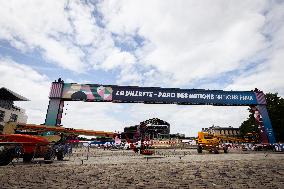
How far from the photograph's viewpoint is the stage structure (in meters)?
28.8

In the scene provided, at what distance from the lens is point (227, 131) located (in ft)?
456

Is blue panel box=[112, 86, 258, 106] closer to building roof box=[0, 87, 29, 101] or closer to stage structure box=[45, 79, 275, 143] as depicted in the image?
stage structure box=[45, 79, 275, 143]

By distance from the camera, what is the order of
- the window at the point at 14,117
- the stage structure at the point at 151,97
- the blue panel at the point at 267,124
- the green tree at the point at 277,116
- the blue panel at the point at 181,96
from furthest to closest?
1. the window at the point at 14,117
2. the green tree at the point at 277,116
3. the blue panel at the point at 267,124
4. the blue panel at the point at 181,96
5. the stage structure at the point at 151,97

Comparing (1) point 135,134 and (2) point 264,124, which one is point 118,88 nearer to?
(1) point 135,134

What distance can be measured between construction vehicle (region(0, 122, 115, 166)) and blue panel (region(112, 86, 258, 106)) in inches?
562

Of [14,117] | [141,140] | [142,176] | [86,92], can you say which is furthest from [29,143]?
[14,117]

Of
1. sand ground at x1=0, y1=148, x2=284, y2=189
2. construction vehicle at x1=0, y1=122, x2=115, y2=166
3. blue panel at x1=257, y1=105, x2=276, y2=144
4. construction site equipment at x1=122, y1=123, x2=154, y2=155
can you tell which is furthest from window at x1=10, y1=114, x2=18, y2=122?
blue panel at x1=257, y1=105, x2=276, y2=144

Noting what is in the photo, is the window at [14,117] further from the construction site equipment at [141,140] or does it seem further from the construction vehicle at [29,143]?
the construction vehicle at [29,143]

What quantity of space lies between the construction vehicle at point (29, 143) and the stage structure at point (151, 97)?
1295 cm

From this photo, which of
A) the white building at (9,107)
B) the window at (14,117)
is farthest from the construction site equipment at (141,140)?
the window at (14,117)

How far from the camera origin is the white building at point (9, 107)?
46844 millimetres

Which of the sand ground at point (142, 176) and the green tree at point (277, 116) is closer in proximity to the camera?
the sand ground at point (142, 176)

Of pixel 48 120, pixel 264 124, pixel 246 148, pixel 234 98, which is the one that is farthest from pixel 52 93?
pixel 264 124

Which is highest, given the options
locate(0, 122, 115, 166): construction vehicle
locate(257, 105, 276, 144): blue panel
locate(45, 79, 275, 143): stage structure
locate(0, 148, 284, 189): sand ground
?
locate(45, 79, 275, 143): stage structure
